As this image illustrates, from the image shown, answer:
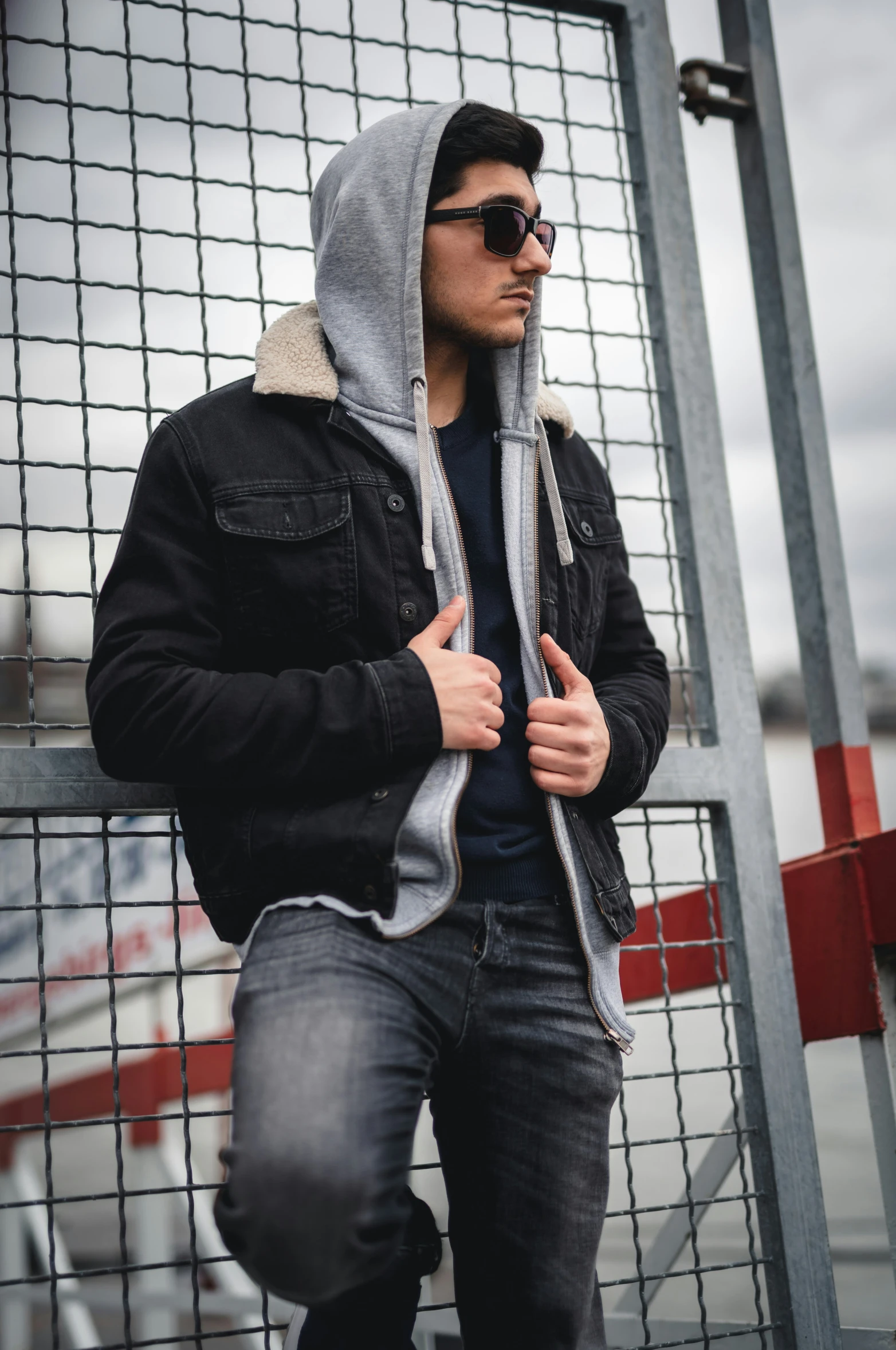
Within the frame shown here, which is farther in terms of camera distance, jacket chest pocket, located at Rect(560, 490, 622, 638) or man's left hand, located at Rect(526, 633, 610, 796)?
jacket chest pocket, located at Rect(560, 490, 622, 638)

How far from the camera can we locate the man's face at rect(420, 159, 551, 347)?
5.83 feet

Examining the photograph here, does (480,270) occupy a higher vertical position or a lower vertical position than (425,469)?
higher

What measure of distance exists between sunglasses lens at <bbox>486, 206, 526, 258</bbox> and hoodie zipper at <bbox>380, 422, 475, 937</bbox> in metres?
0.28

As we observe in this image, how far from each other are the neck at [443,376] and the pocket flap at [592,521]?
24 centimetres

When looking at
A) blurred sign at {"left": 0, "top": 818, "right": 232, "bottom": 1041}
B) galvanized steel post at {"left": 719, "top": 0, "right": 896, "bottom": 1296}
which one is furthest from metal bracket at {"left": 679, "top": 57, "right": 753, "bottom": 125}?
blurred sign at {"left": 0, "top": 818, "right": 232, "bottom": 1041}

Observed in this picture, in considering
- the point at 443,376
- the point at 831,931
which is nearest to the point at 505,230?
the point at 443,376

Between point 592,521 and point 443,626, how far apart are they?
492 mm

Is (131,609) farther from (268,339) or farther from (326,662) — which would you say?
(268,339)

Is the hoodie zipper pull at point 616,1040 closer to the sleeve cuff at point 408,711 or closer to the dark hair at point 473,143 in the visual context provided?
the sleeve cuff at point 408,711

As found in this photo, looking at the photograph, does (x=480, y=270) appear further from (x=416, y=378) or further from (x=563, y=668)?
(x=563, y=668)

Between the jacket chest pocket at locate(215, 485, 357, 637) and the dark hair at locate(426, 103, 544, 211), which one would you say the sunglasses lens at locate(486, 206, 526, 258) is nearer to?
the dark hair at locate(426, 103, 544, 211)

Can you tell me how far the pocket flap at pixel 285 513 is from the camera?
162 centimetres

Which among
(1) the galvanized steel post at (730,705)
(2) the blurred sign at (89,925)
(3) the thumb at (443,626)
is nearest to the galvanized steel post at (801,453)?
(1) the galvanized steel post at (730,705)

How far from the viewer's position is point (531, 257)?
5.79 ft
